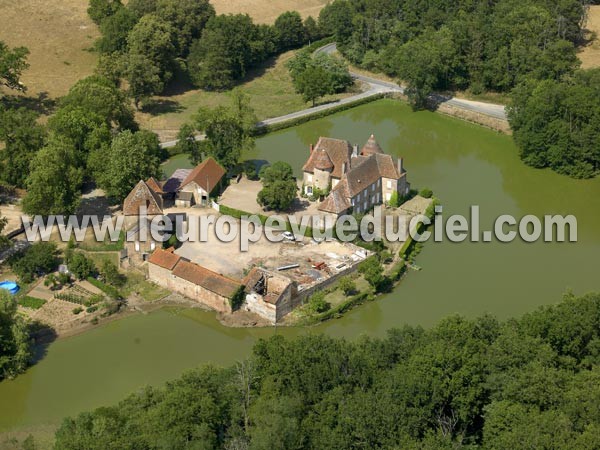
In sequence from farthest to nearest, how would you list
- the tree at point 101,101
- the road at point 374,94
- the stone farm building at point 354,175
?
the road at point 374,94 < the tree at point 101,101 < the stone farm building at point 354,175

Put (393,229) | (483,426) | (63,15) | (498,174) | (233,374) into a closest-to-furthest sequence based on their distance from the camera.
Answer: (483,426), (233,374), (393,229), (498,174), (63,15)

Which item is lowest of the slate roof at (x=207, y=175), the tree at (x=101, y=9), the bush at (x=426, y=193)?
the bush at (x=426, y=193)

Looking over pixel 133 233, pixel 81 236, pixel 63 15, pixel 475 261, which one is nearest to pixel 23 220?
pixel 81 236

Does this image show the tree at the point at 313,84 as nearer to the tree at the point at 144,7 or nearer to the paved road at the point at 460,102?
the paved road at the point at 460,102

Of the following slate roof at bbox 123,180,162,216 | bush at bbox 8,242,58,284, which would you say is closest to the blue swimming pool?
bush at bbox 8,242,58,284

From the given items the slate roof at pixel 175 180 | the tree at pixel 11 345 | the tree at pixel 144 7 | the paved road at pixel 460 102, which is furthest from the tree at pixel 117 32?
the tree at pixel 11 345

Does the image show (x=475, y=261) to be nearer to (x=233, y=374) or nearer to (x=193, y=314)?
(x=193, y=314)

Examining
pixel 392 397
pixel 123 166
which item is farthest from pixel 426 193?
pixel 392 397
